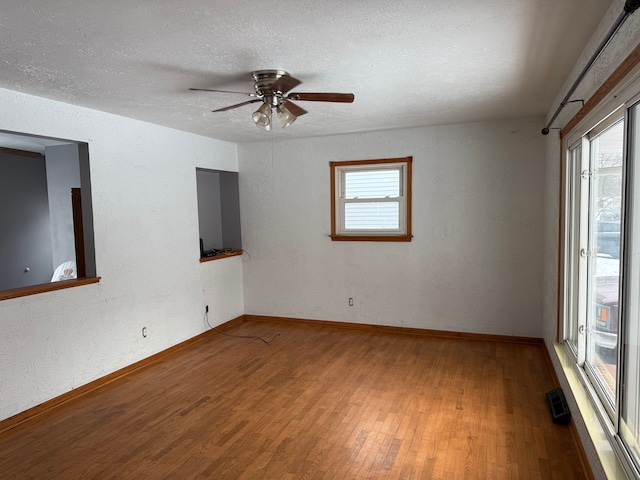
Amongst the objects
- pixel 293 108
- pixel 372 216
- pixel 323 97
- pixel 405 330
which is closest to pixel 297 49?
pixel 323 97

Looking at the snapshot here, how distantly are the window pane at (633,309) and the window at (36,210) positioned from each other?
4.84 m

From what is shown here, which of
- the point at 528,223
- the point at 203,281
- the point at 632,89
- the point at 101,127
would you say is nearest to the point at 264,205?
the point at 203,281

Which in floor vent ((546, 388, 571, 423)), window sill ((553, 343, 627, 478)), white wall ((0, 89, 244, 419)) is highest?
white wall ((0, 89, 244, 419))

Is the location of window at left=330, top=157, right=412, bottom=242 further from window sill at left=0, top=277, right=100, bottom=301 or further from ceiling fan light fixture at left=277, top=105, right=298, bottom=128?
window sill at left=0, top=277, right=100, bottom=301

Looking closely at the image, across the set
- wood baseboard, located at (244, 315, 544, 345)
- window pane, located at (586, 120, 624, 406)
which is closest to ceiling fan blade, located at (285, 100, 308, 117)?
window pane, located at (586, 120, 624, 406)

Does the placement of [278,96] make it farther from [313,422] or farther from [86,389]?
[86,389]

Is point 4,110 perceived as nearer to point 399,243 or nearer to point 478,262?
point 399,243

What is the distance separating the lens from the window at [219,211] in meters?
5.77

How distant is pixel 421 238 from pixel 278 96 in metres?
2.63

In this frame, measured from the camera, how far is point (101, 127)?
371 cm

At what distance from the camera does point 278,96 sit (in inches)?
113

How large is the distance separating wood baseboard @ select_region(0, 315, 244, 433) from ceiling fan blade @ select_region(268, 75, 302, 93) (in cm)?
290

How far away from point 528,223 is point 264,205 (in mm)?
3155

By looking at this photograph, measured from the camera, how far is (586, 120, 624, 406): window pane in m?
2.21
